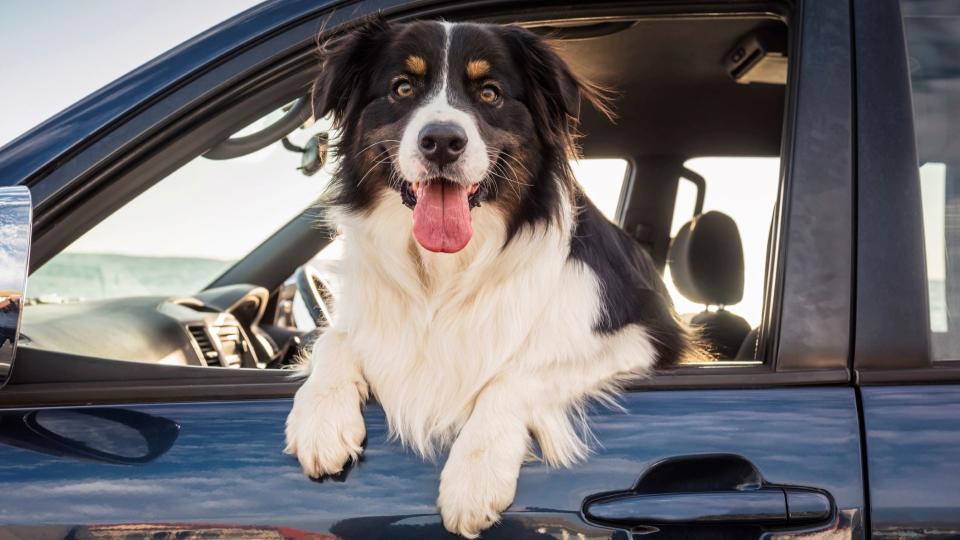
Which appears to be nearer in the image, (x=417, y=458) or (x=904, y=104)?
(x=417, y=458)

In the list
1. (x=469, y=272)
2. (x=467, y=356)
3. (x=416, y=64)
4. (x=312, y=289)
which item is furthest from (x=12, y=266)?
(x=312, y=289)

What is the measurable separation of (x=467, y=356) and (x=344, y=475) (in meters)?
0.54

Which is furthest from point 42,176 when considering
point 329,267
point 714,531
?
point 714,531

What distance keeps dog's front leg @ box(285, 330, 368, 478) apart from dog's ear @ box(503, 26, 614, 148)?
793 millimetres

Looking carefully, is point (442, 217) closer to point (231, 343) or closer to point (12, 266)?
point (12, 266)

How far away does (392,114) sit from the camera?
222 centimetres

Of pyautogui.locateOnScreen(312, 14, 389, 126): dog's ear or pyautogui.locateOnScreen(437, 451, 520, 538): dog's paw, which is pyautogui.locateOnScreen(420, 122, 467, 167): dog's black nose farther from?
pyautogui.locateOnScreen(437, 451, 520, 538): dog's paw

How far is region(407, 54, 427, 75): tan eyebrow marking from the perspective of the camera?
2184 mm

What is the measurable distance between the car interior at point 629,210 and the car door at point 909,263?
24 cm

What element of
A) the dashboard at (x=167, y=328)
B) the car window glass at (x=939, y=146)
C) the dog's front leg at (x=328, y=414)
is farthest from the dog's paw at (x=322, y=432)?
the car window glass at (x=939, y=146)

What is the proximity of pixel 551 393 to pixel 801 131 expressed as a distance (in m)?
0.62

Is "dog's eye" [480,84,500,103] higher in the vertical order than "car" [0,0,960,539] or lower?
higher

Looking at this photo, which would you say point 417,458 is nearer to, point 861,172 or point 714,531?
point 714,531

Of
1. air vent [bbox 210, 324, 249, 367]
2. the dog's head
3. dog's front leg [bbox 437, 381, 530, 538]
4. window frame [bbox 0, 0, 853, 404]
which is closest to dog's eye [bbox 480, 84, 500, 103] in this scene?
the dog's head
